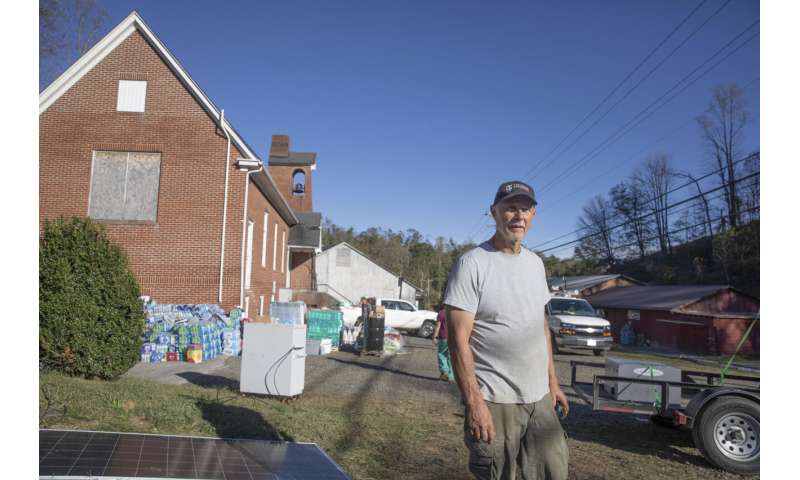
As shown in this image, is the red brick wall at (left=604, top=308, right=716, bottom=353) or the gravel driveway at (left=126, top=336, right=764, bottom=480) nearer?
the gravel driveway at (left=126, top=336, right=764, bottom=480)

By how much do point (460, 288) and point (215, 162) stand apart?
14.7m

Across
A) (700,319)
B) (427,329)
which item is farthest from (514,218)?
(700,319)

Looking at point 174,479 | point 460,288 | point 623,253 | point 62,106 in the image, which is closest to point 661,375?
point 460,288

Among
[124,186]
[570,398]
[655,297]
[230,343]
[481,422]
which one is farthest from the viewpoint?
[655,297]

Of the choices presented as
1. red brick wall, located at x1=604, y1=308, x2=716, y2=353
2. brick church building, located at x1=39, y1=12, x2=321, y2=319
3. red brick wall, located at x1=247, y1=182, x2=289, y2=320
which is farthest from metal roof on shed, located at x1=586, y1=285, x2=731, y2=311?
brick church building, located at x1=39, y1=12, x2=321, y2=319

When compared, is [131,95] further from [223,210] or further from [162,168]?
[223,210]

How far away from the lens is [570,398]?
33.3ft

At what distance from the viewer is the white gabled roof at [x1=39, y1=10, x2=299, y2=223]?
16.2 metres

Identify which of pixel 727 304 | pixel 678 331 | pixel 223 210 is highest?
pixel 223 210

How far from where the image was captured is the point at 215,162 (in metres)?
16.4

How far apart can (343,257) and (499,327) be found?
174 feet

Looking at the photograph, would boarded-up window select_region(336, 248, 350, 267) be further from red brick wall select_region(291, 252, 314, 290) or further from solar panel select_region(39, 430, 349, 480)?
solar panel select_region(39, 430, 349, 480)

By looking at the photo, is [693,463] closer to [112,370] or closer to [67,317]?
[112,370]

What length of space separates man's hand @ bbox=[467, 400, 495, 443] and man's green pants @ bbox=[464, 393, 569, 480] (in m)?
0.09
